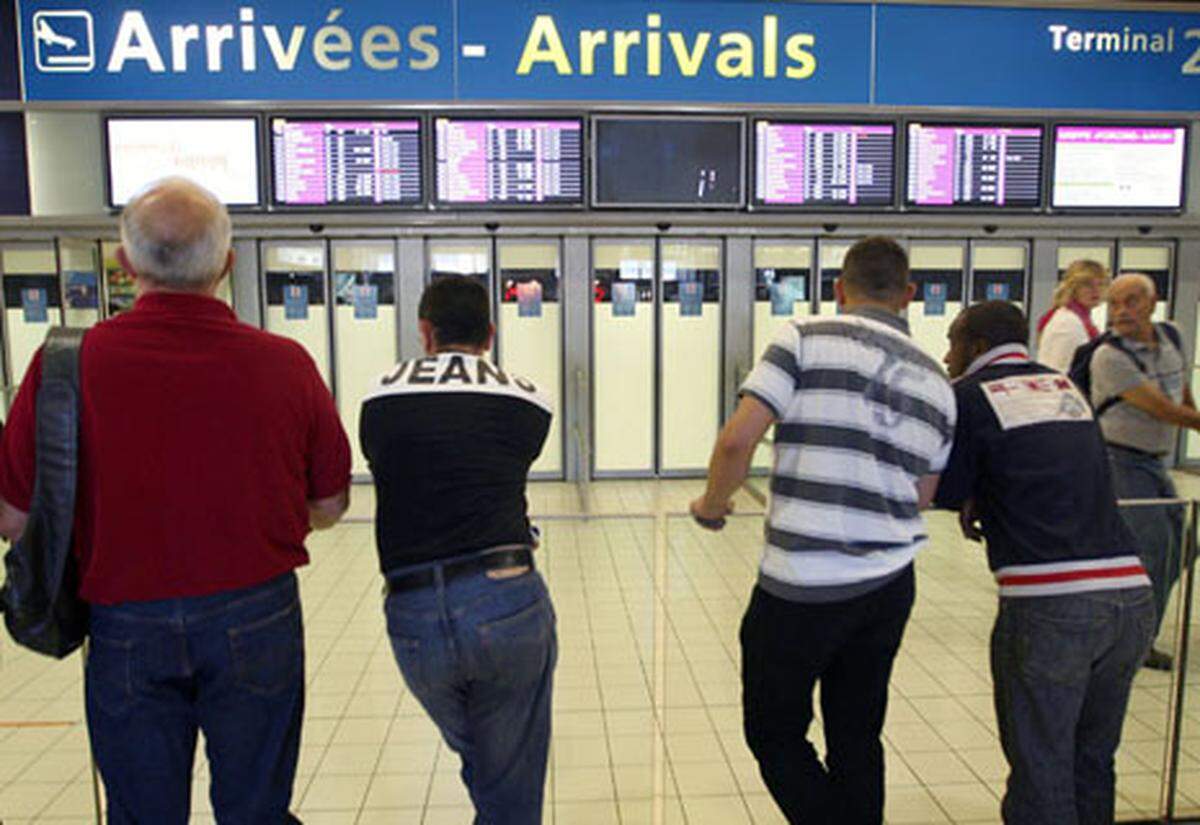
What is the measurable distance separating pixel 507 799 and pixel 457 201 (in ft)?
12.8

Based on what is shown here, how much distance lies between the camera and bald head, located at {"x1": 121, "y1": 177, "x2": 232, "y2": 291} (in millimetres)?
1434

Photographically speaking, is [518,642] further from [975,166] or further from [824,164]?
[975,166]

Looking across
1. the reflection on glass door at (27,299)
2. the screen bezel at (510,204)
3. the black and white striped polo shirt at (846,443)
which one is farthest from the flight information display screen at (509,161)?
the reflection on glass door at (27,299)

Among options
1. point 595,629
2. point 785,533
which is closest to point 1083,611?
point 785,533

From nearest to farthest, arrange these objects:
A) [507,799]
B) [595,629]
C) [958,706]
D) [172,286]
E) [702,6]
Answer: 1. [172,286]
2. [507,799]
3. [958,706]
4. [595,629]
5. [702,6]

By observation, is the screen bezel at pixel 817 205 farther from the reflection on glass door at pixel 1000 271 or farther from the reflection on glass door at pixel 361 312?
the reflection on glass door at pixel 361 312

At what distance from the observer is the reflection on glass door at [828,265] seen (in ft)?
24.2

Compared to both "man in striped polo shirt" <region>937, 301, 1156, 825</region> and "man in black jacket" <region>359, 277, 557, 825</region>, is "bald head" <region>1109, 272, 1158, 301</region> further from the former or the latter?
"man in black jacket" <region>359, 277, 557, 825</region>

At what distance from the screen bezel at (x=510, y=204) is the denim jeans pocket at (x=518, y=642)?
12.1 feet

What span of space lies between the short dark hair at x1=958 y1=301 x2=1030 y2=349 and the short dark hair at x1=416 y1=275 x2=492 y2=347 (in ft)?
3.44

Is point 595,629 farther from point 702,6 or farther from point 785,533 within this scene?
point 702,6

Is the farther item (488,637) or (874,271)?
(874,271)

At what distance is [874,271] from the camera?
6.24ft

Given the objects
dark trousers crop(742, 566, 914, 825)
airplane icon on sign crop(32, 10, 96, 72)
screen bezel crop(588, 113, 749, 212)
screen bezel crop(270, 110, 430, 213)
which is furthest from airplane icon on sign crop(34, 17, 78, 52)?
dark trousers crop(742, 566, 914, 825)
